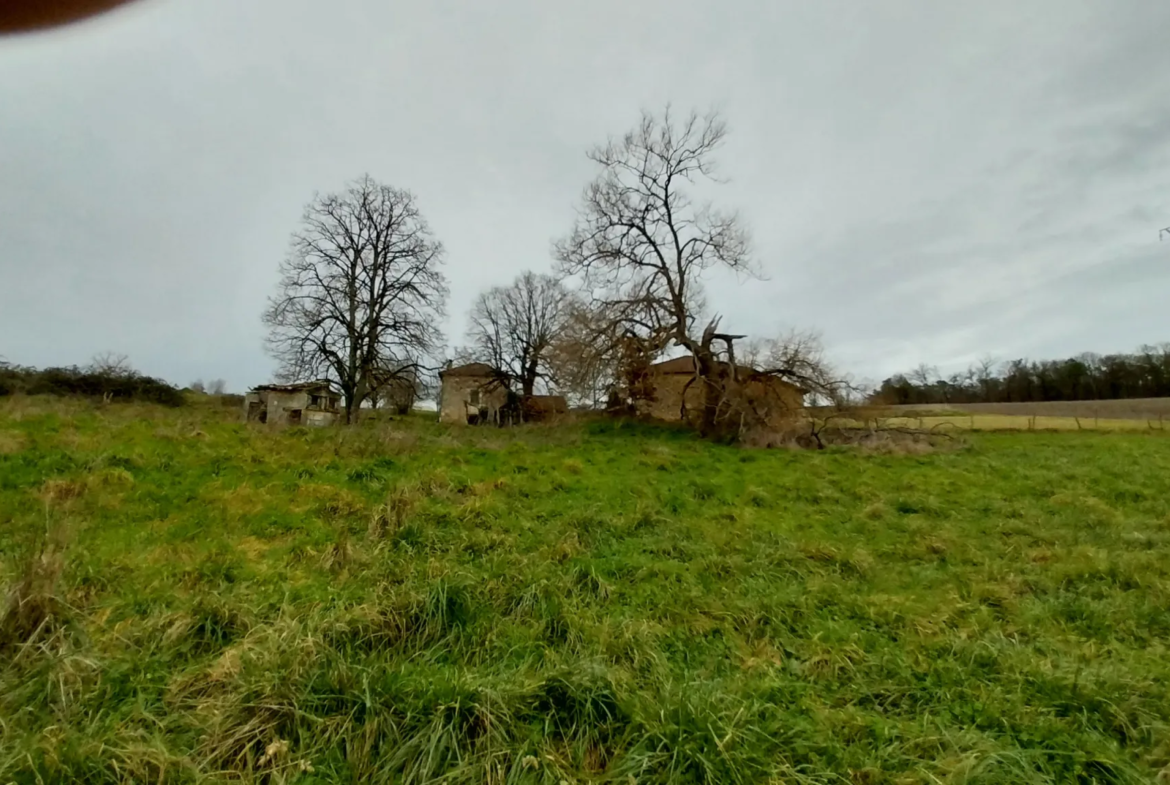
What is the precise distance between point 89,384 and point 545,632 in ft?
98.1

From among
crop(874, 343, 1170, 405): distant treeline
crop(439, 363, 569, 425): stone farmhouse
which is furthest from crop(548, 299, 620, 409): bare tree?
crop(874, 343, 1170, 405): distant treeline

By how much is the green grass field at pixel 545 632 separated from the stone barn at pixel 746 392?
931 centimetres

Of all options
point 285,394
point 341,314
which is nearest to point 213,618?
point 341,314

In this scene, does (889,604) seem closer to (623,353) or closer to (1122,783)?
(1122,783)

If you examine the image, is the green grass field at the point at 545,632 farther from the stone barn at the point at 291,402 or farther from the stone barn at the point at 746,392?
the stone barn at the point at 291,402

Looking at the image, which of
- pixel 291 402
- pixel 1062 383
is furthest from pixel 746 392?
pixel 1062 383

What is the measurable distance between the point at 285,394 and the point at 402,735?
34.0 meters

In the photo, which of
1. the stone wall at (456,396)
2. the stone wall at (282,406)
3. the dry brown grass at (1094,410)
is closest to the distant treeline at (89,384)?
the stone wall at (282,406)

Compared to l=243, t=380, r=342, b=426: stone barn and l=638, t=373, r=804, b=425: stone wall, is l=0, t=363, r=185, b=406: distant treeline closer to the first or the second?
l=243, t=380, r=342, b=426: stone barn

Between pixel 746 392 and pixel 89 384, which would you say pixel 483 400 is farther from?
pixel 746 392

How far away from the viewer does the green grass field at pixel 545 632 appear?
279 centimetres

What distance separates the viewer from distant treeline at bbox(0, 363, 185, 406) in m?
21.4

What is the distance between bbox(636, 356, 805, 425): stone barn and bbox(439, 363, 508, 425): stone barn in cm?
1896

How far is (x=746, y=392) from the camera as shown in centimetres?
1869
